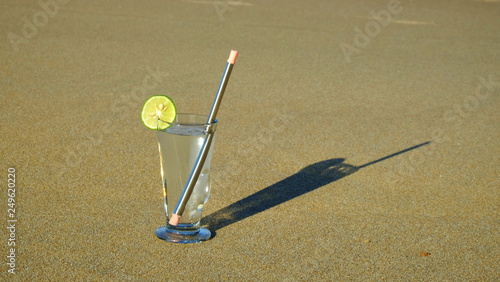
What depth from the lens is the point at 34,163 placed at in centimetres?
374

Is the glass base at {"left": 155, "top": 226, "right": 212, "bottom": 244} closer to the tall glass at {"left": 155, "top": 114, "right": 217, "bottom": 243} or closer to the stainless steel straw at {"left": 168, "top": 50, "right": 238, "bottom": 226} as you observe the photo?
the tall glass at {"left": 155, "top": 114, "right": 217, "bottom": 243}

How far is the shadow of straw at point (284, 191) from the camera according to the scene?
3.26 meters

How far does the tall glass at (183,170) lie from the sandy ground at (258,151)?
0.32ft

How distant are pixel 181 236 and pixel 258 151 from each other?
1.49 meters

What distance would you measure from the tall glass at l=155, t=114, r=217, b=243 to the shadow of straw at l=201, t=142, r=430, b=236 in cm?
19

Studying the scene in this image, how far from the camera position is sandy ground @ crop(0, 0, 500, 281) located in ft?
9.41

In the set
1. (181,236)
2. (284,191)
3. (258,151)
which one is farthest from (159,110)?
(258,151)

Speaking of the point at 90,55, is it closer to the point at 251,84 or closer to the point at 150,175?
the point at 251,84

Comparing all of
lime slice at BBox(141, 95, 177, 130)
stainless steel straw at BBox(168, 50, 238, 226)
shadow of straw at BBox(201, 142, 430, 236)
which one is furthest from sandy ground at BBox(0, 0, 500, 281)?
lime slice at BBox(141, 95, 177, 130)

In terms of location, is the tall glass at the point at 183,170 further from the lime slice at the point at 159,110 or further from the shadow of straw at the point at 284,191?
the shadow of straw at the point at 284,191

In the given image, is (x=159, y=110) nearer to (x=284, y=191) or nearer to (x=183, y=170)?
(x=183, y=170)

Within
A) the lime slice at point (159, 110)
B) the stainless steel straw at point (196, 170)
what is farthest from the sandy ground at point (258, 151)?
the lime slice at point (159, 110)

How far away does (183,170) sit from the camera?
291 centimetres

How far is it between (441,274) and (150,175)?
1.83 meters
